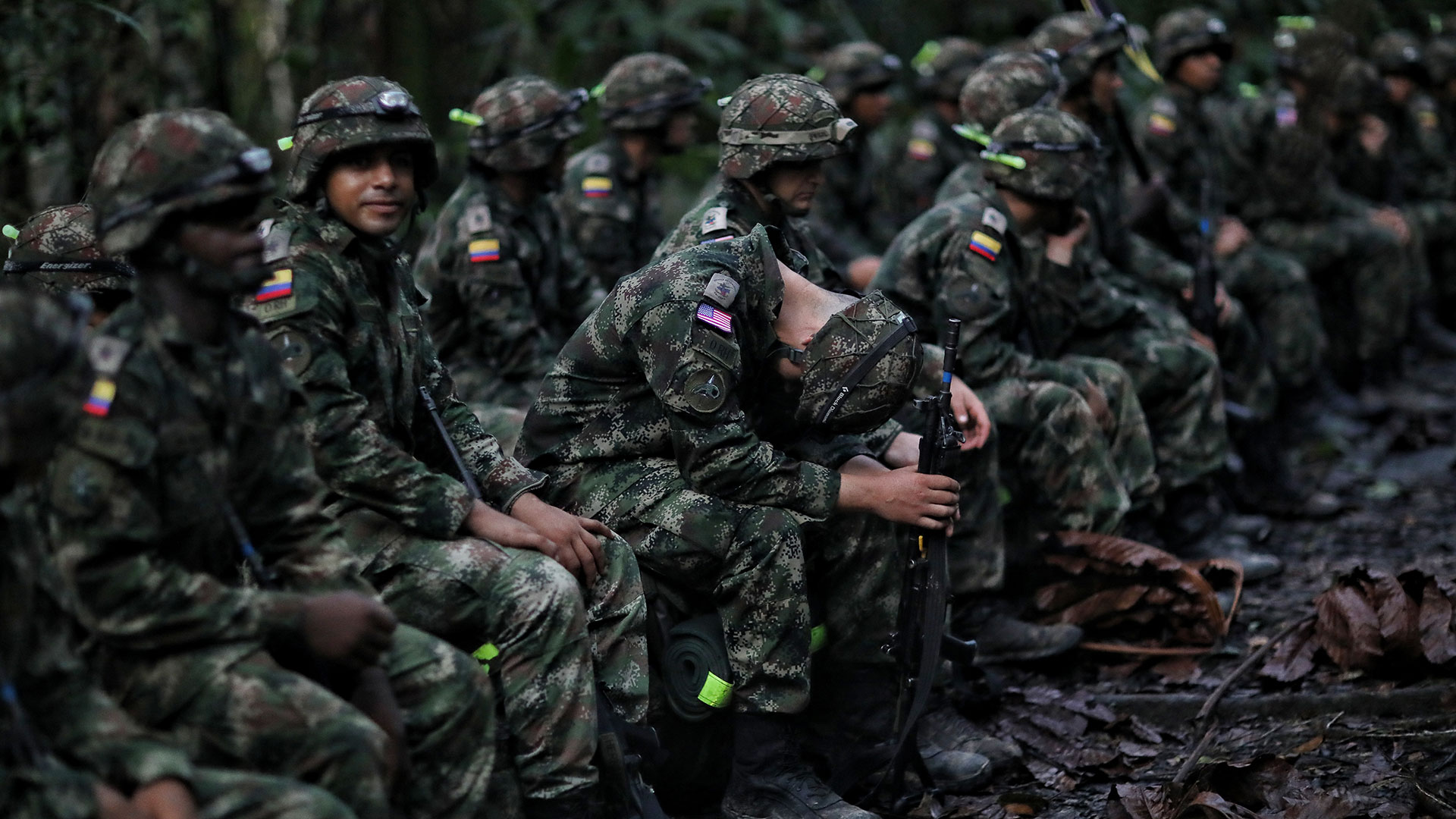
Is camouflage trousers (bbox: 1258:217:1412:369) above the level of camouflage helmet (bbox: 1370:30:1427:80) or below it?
below

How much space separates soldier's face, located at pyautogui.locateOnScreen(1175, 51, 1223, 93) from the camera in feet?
32.2

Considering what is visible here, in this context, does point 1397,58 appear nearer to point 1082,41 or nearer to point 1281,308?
point 1281,308

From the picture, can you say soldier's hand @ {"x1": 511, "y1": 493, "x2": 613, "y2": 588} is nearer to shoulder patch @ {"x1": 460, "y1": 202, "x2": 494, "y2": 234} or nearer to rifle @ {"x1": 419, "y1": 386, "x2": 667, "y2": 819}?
rifle @ {"x1": 419, "y1": 386, "x2": 667, "y2": 819}

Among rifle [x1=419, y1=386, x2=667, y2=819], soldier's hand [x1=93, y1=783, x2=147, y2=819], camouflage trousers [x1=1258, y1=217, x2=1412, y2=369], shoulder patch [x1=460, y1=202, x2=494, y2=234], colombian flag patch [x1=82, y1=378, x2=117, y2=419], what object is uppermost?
colombian flag patch [x1=82, y1=378, x2=117, y2=419]

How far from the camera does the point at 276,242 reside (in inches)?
162

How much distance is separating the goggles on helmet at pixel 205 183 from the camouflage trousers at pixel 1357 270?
9.09 meters

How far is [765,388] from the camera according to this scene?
15.6 feet

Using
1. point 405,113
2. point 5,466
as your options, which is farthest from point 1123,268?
point 5,466

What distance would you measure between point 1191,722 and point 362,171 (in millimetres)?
3380

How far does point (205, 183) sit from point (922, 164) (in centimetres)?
757

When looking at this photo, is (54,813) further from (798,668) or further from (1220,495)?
(1220,495)

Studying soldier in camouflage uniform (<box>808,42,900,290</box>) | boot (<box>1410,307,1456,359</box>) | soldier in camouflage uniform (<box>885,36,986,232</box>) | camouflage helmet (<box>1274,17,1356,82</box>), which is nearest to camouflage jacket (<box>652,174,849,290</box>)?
soldier in camouflage uniform (<box>808,42,900,290</box>)

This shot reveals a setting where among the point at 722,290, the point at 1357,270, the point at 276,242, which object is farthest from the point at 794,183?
the point at 1357,270

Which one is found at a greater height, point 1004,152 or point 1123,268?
point 1004,152
